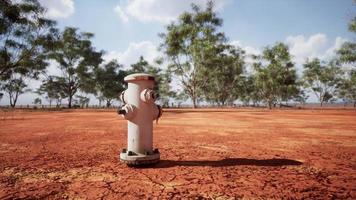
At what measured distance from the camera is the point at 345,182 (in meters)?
3.84

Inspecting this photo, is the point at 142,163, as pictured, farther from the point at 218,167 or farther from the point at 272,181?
the point at 272,181

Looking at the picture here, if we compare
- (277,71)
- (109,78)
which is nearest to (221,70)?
(277,71)

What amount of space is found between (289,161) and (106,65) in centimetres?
5397

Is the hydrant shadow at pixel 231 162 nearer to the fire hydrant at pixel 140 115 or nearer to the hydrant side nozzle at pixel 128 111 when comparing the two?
the fire hydrant at pixel 140 115

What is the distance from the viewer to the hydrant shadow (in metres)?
4.89

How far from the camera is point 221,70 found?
49875mm

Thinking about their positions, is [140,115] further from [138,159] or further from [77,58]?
[77,58]

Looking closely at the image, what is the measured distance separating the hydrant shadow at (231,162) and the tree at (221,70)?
3358 centimetres

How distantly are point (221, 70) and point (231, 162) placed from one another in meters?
45.8

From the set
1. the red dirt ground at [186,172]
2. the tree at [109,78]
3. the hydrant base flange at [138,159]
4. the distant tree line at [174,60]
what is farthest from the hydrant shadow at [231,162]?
the tree at [109,78]

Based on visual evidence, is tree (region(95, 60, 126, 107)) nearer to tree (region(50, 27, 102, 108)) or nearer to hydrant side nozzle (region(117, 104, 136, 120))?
tree (region(50, 27, 102, 108))

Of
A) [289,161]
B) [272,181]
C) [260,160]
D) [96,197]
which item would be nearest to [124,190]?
[96,197]

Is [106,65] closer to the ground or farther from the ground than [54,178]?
farther from the ground

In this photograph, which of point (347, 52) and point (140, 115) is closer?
point (140, 115)
